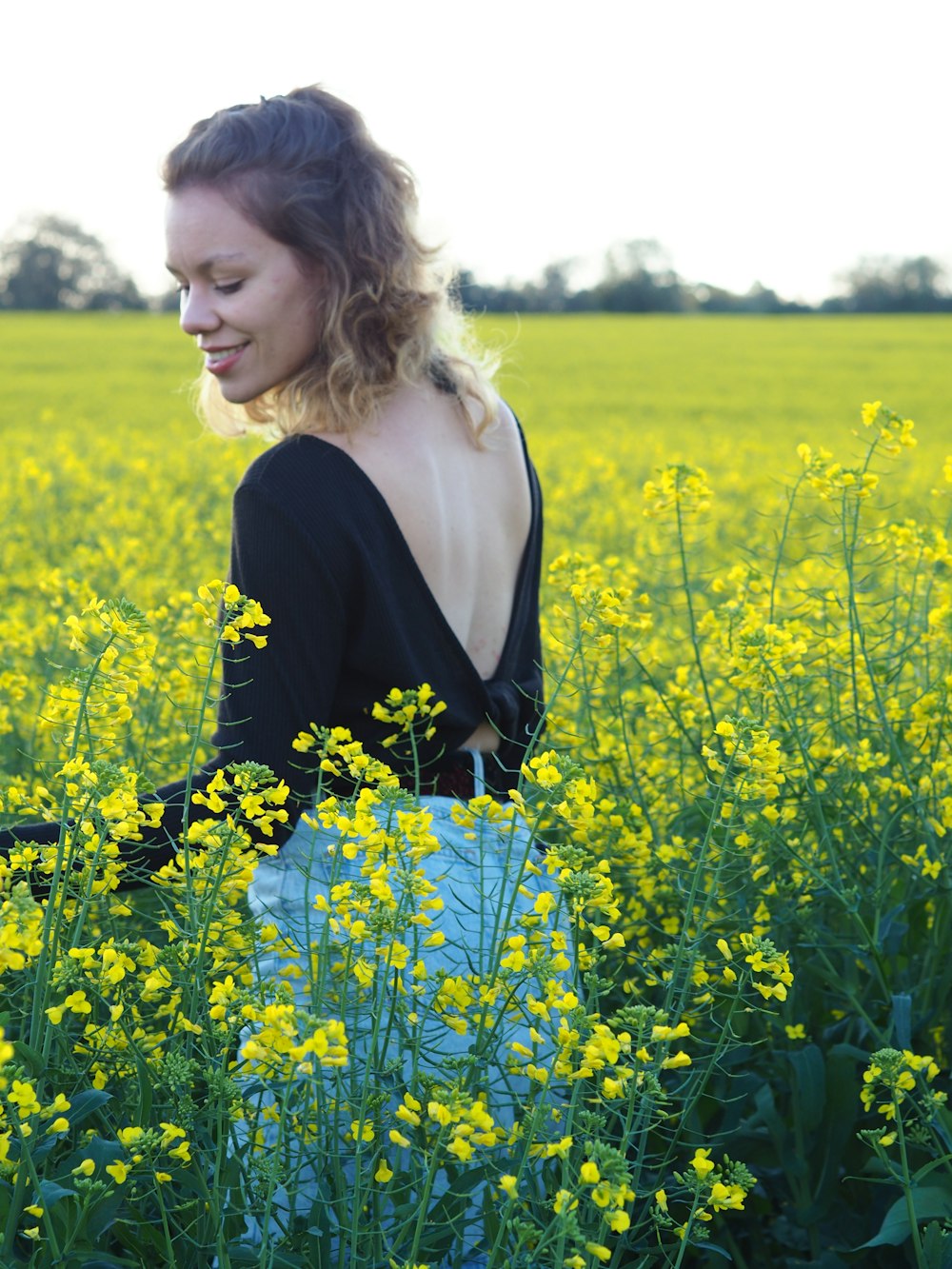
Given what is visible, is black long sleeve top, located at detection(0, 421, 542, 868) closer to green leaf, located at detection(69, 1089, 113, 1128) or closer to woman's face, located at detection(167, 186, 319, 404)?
woman's face, located at detection(167, 186, 319, 404)

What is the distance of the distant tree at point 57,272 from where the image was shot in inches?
2194

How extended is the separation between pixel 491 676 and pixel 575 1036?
107cm

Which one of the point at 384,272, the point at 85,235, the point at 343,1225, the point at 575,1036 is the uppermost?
the point at 85,235

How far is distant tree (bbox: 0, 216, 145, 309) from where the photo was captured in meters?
55.7

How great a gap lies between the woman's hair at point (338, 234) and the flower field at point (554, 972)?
45 centimetres

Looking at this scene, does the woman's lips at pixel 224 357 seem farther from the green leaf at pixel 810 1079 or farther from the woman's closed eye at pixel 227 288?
the green leaf at pixel 810 1079

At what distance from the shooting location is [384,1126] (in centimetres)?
147

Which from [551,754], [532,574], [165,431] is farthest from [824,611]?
[165,431]

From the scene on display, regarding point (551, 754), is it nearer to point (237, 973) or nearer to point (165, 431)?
point (237, 973)

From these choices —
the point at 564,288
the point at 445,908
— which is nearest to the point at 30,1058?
the point at 445,908

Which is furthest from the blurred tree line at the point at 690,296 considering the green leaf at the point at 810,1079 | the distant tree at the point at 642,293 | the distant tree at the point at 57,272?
the green leaf at the point at 810,1079

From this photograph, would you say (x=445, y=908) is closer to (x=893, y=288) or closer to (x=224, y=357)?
(x=224, y=357)

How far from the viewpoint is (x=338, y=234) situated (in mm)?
2203

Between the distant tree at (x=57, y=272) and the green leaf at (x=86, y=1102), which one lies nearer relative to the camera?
the green leaf at (x=86, y=1102)
